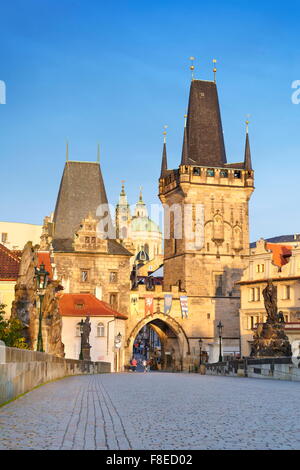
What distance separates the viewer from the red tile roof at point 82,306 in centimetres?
6669

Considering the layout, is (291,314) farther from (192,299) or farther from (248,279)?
(192,299)

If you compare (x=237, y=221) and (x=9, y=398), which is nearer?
(x=9, y=398)

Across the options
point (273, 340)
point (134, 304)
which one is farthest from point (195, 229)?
point (273, 340)

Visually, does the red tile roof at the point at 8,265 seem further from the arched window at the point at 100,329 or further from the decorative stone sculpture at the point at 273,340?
the arched window at the point at 100,329

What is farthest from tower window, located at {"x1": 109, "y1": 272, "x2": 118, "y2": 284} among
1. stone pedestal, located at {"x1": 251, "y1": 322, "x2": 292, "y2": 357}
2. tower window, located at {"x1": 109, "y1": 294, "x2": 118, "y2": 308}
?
stone pedestal, located at {"x1": 251, "y1": 322, "x2": 292, "y2": 357}

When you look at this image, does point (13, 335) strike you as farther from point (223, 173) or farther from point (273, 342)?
point (223, 173)

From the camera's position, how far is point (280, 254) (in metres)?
65.2

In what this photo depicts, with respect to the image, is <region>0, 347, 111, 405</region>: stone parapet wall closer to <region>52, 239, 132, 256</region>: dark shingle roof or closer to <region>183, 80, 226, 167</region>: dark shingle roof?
<region>52, 239, 132, 256</region>: dark shingle roof

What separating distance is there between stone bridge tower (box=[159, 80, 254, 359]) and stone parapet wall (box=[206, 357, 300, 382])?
45008 millimetres

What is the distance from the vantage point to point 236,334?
79.4 m

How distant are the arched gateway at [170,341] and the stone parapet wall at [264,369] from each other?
42.5 metres

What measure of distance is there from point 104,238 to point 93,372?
37.1m

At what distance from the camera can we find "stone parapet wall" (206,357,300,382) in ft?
81.9

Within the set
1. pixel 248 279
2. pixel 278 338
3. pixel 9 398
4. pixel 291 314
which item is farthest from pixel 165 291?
pixel 9 398
